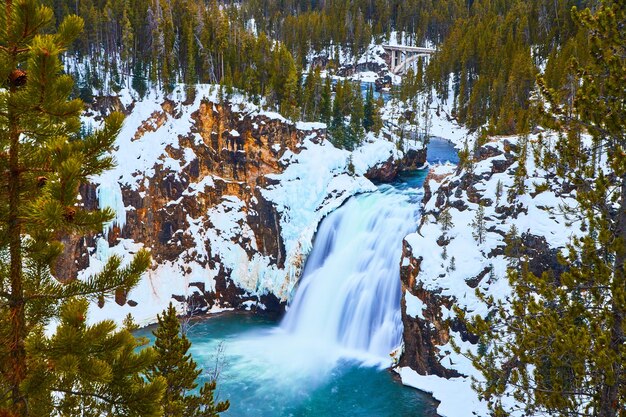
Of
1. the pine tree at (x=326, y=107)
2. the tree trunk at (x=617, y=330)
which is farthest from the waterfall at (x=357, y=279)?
the tree trunk at (x=617, y=330)

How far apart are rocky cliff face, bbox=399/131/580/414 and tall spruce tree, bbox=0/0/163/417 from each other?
2055cm

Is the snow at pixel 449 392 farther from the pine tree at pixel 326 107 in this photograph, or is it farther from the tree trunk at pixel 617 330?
the pine tree at pixel 326 107

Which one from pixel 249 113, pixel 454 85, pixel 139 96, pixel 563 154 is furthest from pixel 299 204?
pixel 454 85

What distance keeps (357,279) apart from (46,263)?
91.6 feet

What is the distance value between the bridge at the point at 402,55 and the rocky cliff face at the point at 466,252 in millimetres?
73550

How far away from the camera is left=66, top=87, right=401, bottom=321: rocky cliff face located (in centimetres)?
3841

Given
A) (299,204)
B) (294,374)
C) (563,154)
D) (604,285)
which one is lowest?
(294,374)

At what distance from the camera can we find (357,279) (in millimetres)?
32281

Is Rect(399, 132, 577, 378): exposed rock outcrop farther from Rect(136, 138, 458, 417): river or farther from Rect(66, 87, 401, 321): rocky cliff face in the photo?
Rect(66, 87, 401, 321): rocky cliff face

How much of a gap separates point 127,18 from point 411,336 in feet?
159

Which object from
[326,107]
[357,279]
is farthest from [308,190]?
[326,107]

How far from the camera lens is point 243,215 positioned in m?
40.4

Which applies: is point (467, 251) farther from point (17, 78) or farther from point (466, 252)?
point (17, 78)

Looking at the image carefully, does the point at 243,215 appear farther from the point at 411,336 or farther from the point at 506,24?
the point at 506,24
